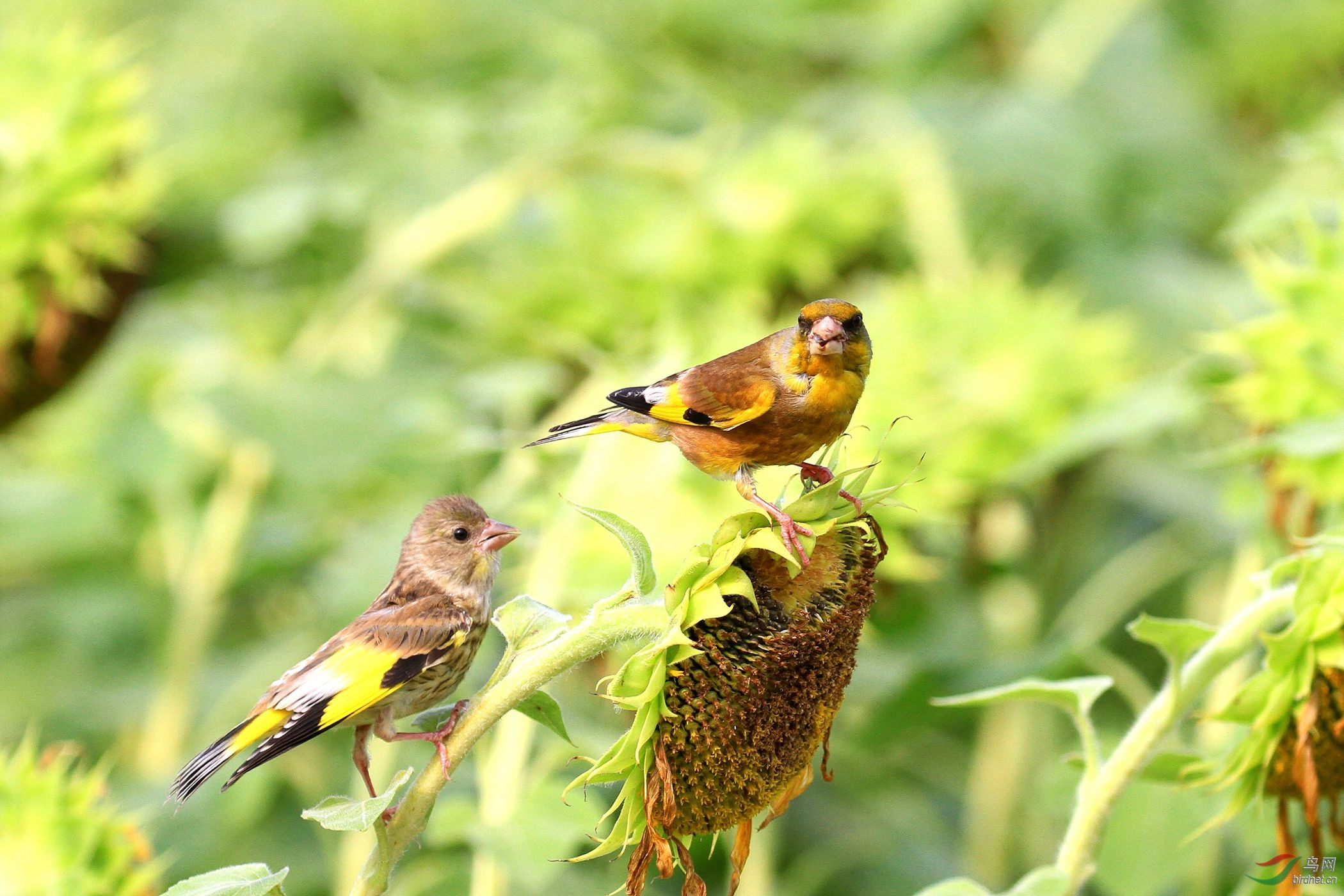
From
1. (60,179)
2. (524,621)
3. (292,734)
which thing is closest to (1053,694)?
(524,621)

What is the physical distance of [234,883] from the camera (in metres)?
0.76

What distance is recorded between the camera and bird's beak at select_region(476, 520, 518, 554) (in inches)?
33.5

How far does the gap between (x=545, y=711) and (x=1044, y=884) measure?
34cm

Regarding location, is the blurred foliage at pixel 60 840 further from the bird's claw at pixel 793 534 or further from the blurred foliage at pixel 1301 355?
the blurred foliage at pixel 1301 355

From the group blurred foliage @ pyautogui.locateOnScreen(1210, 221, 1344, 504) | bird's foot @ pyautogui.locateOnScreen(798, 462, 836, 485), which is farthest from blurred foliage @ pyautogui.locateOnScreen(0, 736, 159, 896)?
blurred foliage @ pyautogui.locateOnScreen(1210, 221, 1344, 504)

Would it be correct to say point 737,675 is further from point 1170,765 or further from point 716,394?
point 1170,765

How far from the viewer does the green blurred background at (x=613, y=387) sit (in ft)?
4.72

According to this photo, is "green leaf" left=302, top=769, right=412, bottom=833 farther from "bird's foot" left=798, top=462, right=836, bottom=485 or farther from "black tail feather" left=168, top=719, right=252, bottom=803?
"bird's foot" left=798, top=462, right=836, bottom=485

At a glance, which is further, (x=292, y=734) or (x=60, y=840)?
(x=60, y=840)

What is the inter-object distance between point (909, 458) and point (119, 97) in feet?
3.43

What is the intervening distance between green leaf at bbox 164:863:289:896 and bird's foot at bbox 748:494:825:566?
0.33 meters

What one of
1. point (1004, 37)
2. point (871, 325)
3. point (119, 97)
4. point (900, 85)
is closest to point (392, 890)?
point (871, 325)

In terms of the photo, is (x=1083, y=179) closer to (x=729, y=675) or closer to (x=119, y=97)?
(x=119, y=97)

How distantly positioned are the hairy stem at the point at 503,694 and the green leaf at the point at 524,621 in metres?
0.02
